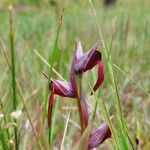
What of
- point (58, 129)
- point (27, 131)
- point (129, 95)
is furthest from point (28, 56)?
point (27, 131)

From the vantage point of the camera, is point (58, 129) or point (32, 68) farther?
point (32, 68)

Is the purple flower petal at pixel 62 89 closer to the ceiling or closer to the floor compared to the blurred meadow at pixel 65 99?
closer to the ceiling

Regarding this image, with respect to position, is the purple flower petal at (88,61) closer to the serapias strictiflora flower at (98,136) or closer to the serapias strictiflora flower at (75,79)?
the serapias strictiflora flower at (75,79)

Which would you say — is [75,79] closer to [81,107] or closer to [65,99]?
[81,107]

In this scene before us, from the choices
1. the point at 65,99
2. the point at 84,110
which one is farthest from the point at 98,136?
the point at 65,99

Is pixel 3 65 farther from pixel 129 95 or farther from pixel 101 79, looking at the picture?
pixel 101 79

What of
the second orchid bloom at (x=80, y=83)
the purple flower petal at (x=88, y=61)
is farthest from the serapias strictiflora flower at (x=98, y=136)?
the purple flower petal at (x=88, y=61)

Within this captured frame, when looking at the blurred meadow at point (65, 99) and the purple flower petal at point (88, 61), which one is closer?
the purple flower petal at point (88, 61)

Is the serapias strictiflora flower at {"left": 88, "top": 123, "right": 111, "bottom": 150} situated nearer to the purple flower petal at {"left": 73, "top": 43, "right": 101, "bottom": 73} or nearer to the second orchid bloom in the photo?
the second orchid bloom
